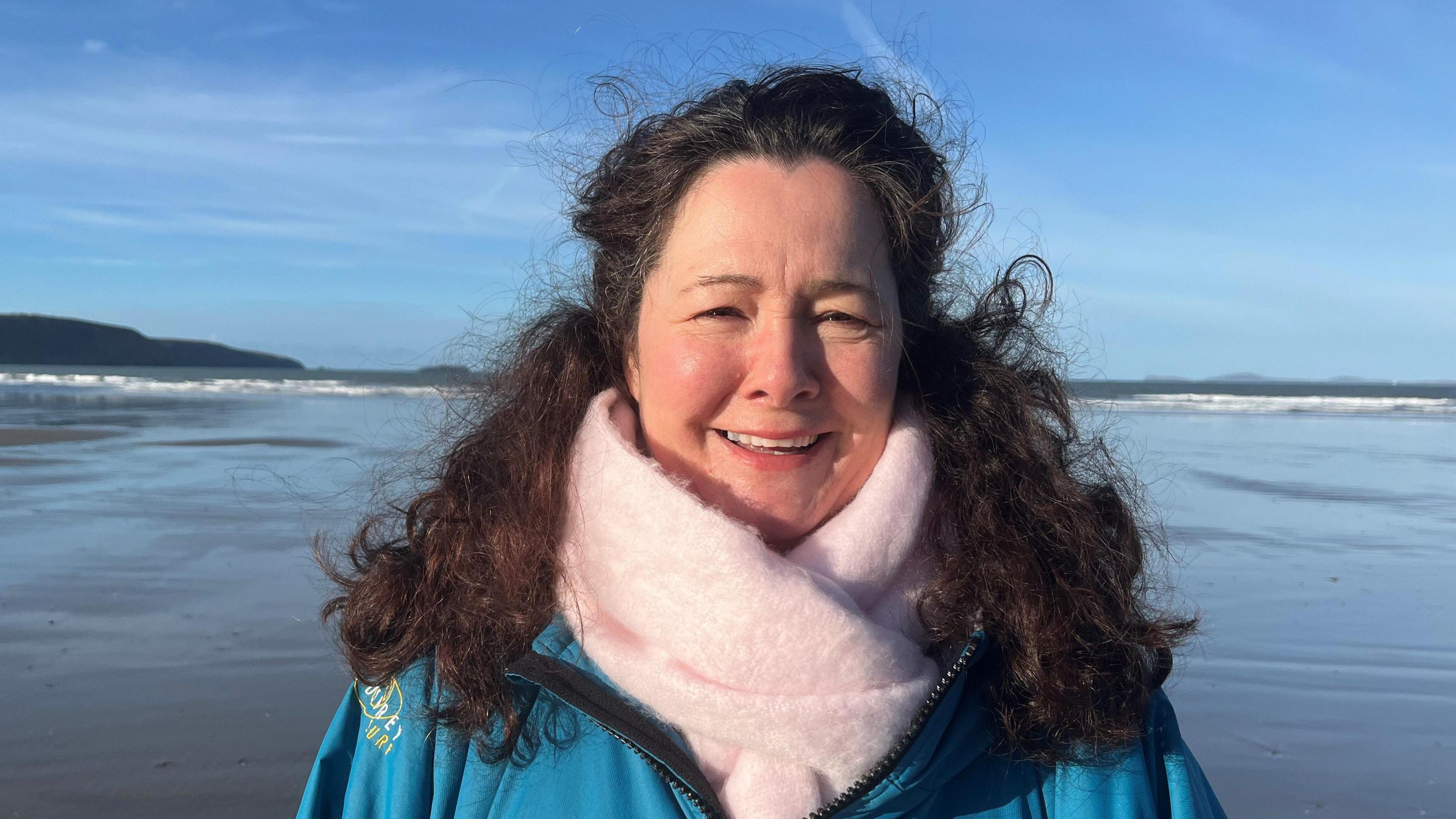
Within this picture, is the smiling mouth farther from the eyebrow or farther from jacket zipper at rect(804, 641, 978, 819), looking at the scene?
jacket zipper at rect(804, 641, 978, 819)

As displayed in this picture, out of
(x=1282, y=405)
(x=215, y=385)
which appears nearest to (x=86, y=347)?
(x=215, y=385)

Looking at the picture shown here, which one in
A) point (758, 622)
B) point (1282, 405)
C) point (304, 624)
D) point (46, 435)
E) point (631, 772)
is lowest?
point (304, 624)

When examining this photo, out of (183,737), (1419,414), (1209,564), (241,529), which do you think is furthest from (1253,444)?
(183,737)

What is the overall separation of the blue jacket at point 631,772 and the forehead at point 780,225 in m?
0.73

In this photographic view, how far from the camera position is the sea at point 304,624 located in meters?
3.70

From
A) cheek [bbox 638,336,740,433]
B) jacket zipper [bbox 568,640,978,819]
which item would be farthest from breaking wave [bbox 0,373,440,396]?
jacket zipper [bbox 568,640,978,819]

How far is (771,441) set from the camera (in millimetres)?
1728

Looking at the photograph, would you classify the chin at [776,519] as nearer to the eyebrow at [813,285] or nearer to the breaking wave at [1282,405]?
the eyebrow at [813,285]

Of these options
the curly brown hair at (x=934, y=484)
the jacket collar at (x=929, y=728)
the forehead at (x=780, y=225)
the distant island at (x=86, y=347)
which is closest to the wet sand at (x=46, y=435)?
the curly brown hair at (x=934, y=484)

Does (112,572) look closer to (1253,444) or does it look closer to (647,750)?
(647,750)

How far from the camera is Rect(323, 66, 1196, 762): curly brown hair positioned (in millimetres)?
1705

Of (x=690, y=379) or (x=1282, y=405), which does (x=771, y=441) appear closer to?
(x=690, y=379)

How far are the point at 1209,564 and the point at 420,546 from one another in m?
6.66

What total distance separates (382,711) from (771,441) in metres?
0.86
